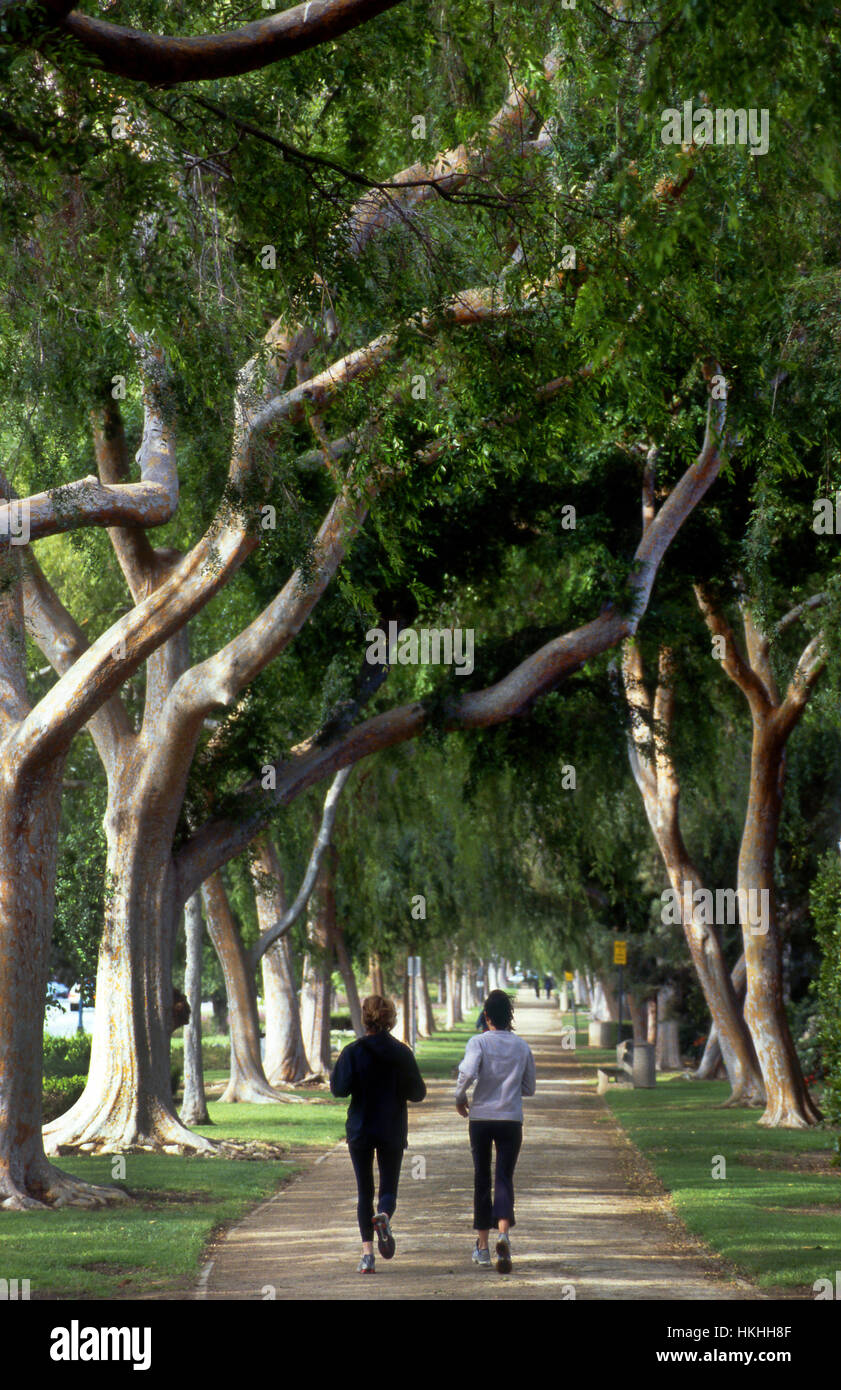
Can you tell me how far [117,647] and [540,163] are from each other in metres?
6.02

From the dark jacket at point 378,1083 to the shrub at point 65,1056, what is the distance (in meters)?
25.1

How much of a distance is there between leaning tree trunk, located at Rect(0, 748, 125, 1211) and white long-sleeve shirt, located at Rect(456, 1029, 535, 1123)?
15.7 ft

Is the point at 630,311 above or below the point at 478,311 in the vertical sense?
below

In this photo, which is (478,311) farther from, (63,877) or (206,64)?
(63,877)

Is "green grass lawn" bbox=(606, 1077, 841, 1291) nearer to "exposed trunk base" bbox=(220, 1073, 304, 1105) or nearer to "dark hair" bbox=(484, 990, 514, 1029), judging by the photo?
"dark hair" bbox=(484, 990, 514, 1029)

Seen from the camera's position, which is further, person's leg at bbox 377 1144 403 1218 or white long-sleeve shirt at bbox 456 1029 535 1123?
white long-sleeve shirt at bbox 456 1029 535 1123

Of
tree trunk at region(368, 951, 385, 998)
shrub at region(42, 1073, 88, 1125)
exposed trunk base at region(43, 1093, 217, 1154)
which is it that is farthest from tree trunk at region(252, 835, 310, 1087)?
exposed trunk base at region(43, 1093, 217, 1154)

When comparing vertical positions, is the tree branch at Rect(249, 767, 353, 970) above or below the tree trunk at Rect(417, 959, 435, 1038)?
above

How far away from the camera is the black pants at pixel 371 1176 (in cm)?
925

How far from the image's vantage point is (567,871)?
76.1 ft

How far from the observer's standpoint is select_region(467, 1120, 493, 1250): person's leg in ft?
31.7

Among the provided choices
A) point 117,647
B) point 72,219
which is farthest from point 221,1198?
point 72,219

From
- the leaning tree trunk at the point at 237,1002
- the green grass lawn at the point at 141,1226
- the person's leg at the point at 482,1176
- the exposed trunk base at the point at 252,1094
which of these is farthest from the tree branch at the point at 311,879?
the person's leg at the point at 482,1176

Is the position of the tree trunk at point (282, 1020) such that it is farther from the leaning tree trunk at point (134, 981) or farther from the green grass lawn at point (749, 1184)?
the leaning tree trunk at point (134, 981)
